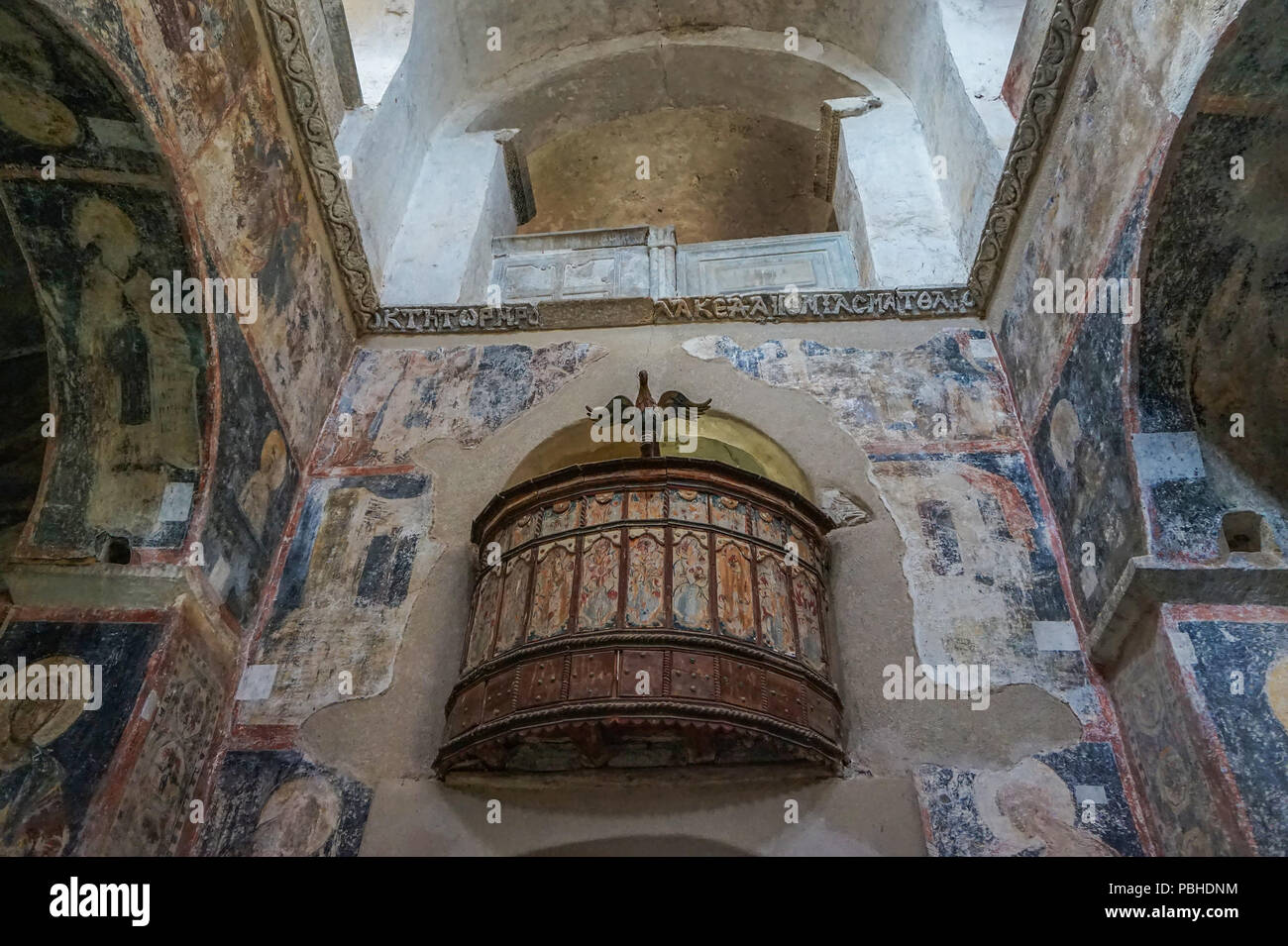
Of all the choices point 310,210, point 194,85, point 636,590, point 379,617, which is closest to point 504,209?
point 310,210

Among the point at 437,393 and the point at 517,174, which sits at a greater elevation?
the point at 517,174

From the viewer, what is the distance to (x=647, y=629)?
4777 mm

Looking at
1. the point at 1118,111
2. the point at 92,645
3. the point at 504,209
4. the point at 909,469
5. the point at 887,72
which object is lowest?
the point at 92,645

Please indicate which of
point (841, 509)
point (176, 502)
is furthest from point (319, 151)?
point (841, 509)

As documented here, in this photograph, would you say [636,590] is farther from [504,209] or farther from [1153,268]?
[504,209]

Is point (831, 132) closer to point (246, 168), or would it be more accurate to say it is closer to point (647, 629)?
point (246, 168)

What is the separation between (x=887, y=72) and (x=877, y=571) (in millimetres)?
6720

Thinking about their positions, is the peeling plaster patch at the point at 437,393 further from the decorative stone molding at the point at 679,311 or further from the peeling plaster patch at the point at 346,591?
the peeling plaster patch at the point at 346,591

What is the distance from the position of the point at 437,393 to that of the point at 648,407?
186cm

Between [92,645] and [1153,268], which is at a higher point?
[1153,268]

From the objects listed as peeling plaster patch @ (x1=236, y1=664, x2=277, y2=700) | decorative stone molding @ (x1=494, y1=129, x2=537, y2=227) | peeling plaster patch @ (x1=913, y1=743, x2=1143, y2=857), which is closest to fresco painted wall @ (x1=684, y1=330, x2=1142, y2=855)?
peeling plaster patch @ (x1=913, y1=743, x2=1143, y2=857)

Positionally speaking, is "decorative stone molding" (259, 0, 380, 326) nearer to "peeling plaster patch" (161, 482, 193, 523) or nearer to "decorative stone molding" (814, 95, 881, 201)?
"peeling plaster patch" (161, 482, 193, 523)

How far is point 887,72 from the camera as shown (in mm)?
10250

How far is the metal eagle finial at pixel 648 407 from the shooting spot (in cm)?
602
